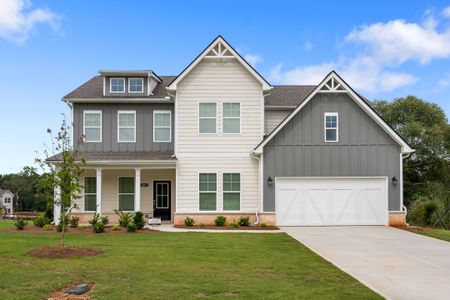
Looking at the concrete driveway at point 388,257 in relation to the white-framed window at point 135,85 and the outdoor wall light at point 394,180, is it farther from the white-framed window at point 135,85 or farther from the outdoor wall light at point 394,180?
the white-framed window at point 135,85

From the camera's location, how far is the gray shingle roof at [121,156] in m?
22.9

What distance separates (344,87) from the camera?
71.7ft

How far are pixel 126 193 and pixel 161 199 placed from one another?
1839mm

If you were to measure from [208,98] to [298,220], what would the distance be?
7.09 metres

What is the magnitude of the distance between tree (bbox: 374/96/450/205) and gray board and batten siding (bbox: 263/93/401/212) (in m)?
13.6

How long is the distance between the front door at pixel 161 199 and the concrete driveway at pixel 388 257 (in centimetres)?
718

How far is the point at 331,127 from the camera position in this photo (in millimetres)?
22156

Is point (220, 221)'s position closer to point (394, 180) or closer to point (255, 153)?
point (255, 153)

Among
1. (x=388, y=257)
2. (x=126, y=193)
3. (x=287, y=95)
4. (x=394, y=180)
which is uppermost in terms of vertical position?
(x=287, y=95)

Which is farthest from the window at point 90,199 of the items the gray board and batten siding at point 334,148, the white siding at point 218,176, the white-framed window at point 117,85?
the gray board and batten siding at point 334,148

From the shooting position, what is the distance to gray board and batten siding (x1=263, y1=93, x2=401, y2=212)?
72.2ft

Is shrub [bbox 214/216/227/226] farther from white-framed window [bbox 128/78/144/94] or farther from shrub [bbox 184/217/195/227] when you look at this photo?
white-framed window [bbox 128/78/144/94]

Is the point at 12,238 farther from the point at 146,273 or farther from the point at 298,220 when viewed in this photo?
the point at 298,220

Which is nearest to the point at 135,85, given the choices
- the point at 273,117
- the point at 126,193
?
the point at 126,193
